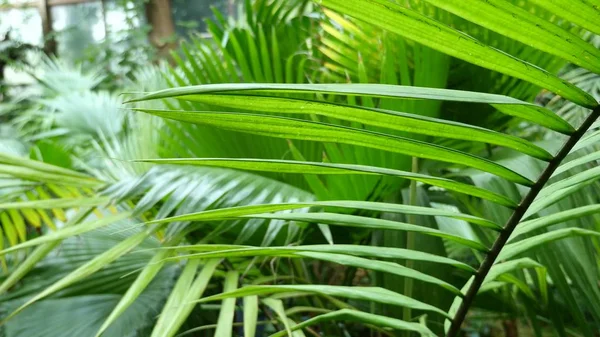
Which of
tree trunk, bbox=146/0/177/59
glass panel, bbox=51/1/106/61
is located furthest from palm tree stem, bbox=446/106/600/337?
glass panel, bbox=51/1/106/61

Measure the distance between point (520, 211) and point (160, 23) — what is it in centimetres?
422

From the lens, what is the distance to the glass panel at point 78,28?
470 cm

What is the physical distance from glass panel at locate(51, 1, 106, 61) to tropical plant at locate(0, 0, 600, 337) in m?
3.59

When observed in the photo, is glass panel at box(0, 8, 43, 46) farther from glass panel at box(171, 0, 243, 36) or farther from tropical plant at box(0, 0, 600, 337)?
tropical plant at box(0, 0, 600, 337)

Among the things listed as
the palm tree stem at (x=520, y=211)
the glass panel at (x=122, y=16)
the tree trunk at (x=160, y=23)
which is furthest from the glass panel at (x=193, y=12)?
the palm tree stem at (x=520, y=211)

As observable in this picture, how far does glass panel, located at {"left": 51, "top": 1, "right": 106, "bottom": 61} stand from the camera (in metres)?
4.70

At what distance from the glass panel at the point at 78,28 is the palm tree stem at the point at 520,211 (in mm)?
4690

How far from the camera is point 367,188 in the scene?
0.85 meters

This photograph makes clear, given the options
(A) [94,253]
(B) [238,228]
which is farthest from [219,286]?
(A) [94,253]

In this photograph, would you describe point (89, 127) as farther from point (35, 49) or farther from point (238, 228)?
point (35, 49)

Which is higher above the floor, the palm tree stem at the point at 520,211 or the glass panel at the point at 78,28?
the glass panel at the point at 78,28

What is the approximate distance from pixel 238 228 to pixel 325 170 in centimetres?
62

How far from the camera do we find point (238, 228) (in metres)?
0.98

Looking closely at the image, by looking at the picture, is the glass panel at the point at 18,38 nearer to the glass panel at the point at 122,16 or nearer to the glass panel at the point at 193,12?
the glass panel at the point at 122,16
